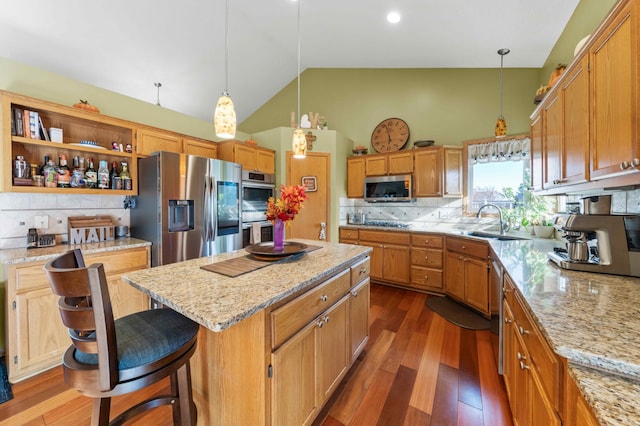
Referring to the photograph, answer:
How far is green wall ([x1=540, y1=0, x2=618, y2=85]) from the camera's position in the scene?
6.01ft

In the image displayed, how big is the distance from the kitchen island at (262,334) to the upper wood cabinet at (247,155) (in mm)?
2115

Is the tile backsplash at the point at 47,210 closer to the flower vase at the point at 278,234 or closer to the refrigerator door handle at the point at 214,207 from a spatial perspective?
the refrigerator door handle at the point at 214,207

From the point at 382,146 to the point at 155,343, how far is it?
4.09 meters

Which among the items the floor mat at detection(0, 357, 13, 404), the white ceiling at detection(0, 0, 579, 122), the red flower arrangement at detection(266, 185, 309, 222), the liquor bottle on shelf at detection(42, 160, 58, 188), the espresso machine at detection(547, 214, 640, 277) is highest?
the white ceiling at detection(0, 0, 579, 122)

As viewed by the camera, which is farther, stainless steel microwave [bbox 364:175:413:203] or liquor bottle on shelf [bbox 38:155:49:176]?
stainless steel microwave [bbox 364:175:413:203]

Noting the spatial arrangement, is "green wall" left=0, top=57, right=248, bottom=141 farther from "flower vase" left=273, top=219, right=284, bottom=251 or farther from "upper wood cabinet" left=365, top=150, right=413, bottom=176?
"upper wood cabinet" left=365, top=150, right=413, bottom=176

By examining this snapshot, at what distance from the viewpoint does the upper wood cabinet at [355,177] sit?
4.29 m

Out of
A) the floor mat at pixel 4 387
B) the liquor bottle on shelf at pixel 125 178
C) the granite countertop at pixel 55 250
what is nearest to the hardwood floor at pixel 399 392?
the floor mat at pixel 4 387

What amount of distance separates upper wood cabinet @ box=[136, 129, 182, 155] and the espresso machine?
→ 366 cm


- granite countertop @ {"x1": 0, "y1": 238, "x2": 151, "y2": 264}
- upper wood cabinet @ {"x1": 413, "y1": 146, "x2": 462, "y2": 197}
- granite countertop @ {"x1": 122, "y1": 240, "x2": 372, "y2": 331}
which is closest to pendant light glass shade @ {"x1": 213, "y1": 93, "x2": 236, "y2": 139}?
granite countertop @ {"x1": 122, "y1": 240, "x2": 372, "y2": 331}

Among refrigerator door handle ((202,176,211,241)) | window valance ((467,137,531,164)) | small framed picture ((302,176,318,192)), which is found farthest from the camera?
small framed picture ((302,176,318,192))

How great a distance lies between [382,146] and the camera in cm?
429

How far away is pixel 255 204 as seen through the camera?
3.67m

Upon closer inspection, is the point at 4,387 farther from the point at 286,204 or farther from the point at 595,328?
the point at 595,328
